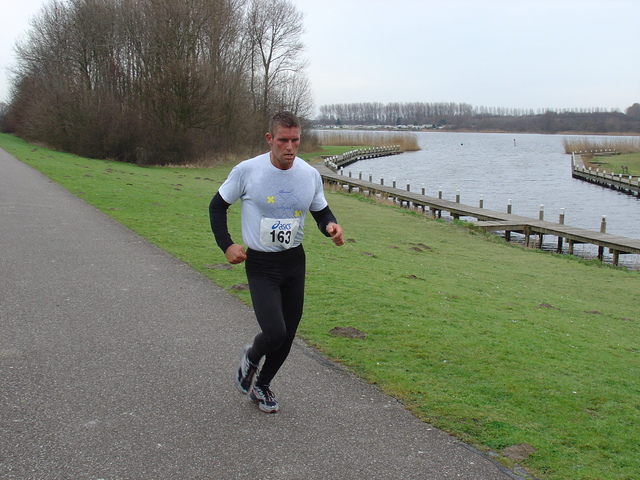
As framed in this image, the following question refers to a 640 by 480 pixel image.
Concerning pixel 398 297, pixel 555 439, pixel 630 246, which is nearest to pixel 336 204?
pixel 630 246

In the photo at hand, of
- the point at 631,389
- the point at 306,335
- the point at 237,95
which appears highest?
the point at 237,95

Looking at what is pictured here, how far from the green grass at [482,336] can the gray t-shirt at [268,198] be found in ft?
5.03

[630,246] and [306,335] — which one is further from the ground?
[306,335]

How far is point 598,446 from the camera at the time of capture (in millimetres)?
4203

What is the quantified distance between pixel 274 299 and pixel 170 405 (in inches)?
40.7

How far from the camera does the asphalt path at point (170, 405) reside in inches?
141

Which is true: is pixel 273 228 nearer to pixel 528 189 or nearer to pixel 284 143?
pixel 284 143

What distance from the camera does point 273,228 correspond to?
165 inches

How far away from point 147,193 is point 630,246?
50.8 feet

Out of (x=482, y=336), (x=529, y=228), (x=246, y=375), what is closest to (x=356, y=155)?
(x=529, y=228)

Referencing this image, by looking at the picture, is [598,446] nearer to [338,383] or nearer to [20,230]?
[338,383]

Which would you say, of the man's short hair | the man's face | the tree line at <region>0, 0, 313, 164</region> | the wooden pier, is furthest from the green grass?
the wooden pier

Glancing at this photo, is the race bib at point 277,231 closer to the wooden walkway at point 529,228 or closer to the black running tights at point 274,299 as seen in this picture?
the black running tights at point 274,299

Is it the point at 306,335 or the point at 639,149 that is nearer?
the point at 306,335
